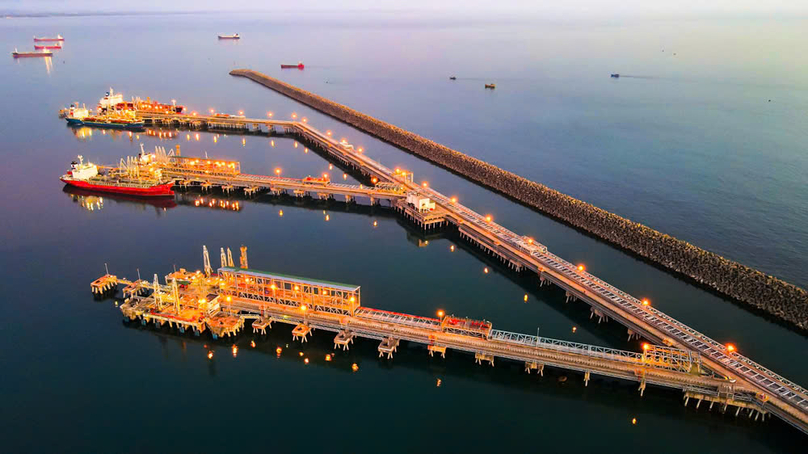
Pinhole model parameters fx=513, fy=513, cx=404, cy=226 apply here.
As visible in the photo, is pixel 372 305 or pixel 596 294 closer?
pixel 596 294

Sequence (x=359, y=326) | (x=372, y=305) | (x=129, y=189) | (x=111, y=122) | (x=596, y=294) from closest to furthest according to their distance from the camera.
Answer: (x=359, y=326), (x=596, y=294), (x=372, y=305), (x=129, y=189), (x=111, y=122)

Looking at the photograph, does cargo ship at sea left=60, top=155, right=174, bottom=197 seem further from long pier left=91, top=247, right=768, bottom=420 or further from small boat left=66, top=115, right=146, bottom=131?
small boat left=66, top=115, right=146, bottom=131

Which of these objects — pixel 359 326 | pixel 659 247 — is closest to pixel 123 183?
pixel 359 326

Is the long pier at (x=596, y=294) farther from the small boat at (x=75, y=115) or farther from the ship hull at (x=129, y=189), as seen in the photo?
the small boat at (x=75, y=115)

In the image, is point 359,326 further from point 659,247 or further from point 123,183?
point 123,183

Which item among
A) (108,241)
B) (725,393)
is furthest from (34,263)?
(725,393)

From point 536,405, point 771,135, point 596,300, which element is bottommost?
point 536,405

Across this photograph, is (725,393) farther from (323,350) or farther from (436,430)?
(323,350)
